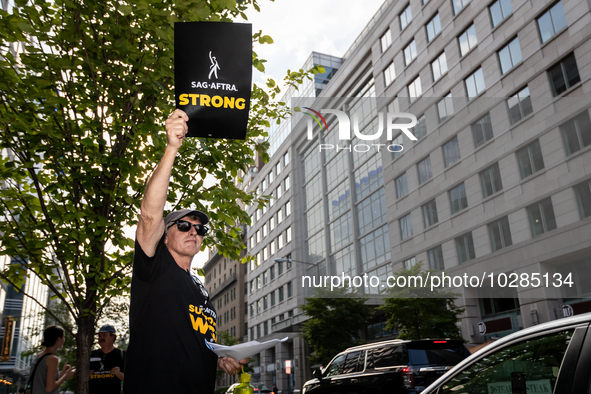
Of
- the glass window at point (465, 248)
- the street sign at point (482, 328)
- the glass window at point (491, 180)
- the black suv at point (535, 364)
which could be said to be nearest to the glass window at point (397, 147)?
the glass window at point (491, 180)

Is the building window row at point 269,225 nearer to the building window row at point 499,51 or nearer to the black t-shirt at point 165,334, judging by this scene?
the building window row at point 499,51

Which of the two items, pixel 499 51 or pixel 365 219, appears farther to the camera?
pixel 365 219

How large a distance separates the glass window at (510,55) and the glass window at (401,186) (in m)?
10.0

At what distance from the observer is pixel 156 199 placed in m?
2.40

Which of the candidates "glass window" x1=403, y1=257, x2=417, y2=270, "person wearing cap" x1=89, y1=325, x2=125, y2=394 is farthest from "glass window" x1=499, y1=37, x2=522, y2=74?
"person wearing cap" x1=89, y1=325, x2=125, y2=394

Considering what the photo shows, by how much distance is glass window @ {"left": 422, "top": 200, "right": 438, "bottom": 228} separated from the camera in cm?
3030

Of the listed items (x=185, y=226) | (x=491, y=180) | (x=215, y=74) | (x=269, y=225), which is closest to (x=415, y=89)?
(x=491, y=180)

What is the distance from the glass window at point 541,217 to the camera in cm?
2239

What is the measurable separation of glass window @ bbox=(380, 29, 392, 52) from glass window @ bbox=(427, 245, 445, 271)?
1651 cm

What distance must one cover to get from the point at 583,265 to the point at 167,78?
21.0 metres

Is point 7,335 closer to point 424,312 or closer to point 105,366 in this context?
point 424,312

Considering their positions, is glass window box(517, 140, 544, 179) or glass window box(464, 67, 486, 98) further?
glass window box(464, 67, 486, 98)

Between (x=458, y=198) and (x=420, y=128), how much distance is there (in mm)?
6066

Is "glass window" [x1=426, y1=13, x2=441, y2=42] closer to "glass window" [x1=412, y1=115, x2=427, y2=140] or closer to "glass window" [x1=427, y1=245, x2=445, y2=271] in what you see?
"glass window" [x1=412, y1=115, x2=427, y2=140]
